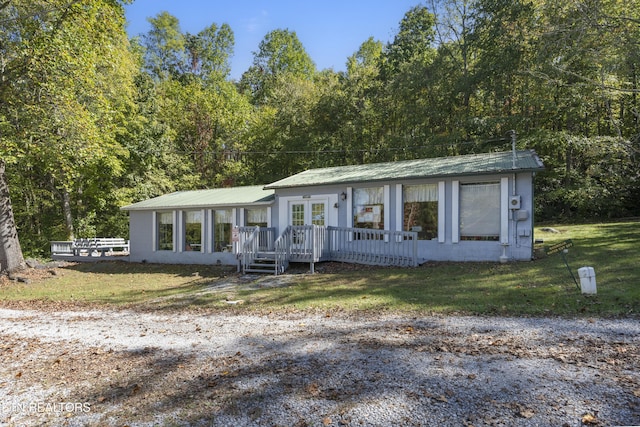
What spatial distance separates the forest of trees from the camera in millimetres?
12461

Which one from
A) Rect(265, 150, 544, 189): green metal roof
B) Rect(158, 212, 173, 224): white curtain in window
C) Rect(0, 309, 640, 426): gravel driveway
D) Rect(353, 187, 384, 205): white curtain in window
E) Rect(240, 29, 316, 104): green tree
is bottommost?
Rect(0, 309, 640, 426): gravel driveway

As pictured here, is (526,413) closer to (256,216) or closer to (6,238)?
(256,216)

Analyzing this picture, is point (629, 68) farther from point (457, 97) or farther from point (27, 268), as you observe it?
point (27, 268)

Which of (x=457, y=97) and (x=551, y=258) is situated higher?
(x=457, y=97)

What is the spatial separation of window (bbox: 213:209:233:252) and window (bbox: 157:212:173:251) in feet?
7.88

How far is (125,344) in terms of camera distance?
17.9 feet

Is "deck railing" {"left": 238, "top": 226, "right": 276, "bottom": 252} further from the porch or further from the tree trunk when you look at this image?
the tree trunk

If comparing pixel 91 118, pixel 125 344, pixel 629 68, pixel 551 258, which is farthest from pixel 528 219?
pixel 91 118

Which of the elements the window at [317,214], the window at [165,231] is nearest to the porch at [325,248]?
the window at [317,214]

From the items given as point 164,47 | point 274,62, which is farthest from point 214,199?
point 274,62

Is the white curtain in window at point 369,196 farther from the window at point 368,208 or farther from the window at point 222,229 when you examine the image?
the window at point 222,229

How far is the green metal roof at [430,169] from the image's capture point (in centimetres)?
1104

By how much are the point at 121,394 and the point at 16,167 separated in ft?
80.8

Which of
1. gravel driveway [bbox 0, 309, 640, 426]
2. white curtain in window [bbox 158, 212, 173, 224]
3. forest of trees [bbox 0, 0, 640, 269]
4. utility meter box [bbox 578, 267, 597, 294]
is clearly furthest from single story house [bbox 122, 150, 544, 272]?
gravel driveway [bbox 0, 309, 640, 426]
